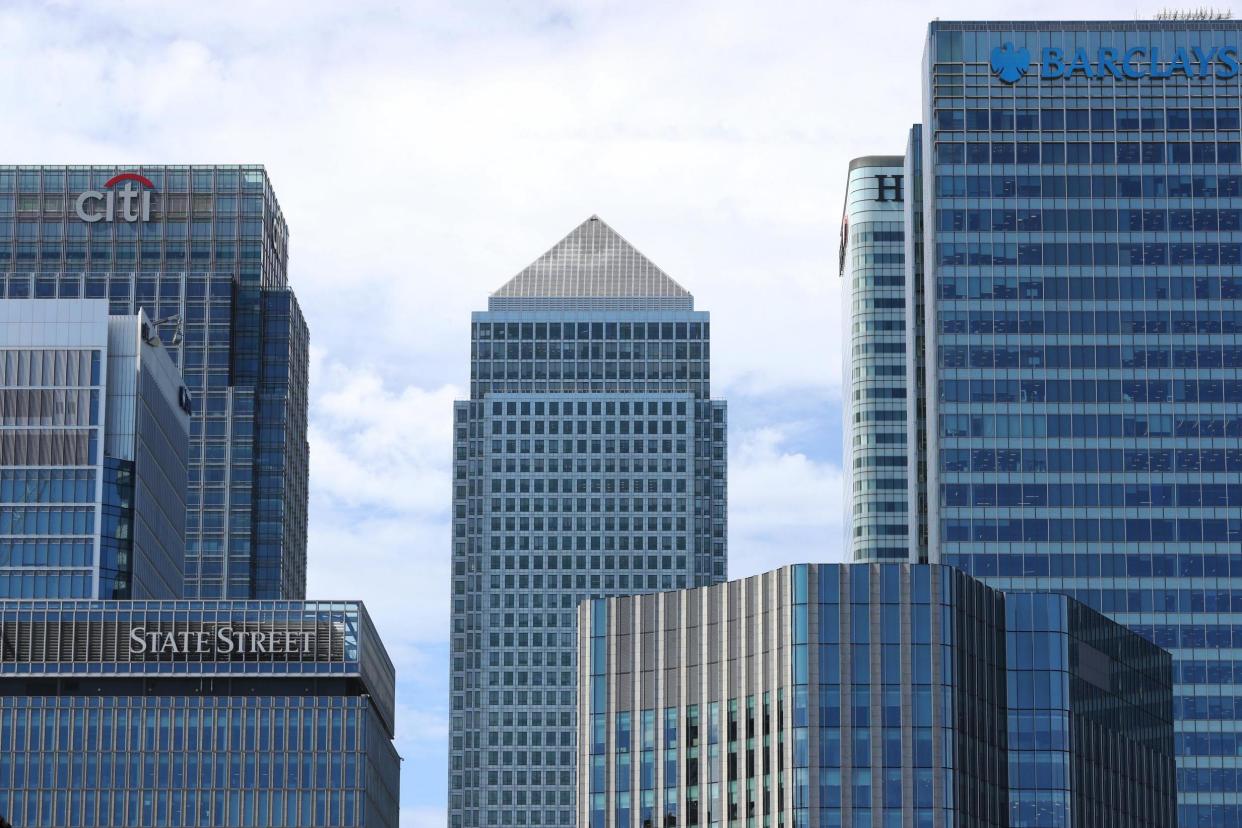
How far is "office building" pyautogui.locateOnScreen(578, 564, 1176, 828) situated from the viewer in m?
182

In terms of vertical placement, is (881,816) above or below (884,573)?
below

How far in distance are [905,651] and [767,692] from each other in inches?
377

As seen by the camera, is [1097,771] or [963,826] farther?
[1097,771]

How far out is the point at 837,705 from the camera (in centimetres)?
18212

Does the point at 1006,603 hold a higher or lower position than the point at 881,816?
higher

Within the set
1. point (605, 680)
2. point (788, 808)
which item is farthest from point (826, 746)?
point (605, 680)

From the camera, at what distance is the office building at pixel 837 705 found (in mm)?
181875

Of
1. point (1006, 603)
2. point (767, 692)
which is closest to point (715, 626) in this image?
point (767, 692)

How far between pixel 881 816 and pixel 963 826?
588 cm

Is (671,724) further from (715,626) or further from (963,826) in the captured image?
(963,826)

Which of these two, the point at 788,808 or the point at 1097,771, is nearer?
the point at 788,808

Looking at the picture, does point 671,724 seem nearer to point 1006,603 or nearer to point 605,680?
point 605,680

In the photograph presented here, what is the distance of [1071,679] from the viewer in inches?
7564

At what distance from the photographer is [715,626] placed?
616 ft
